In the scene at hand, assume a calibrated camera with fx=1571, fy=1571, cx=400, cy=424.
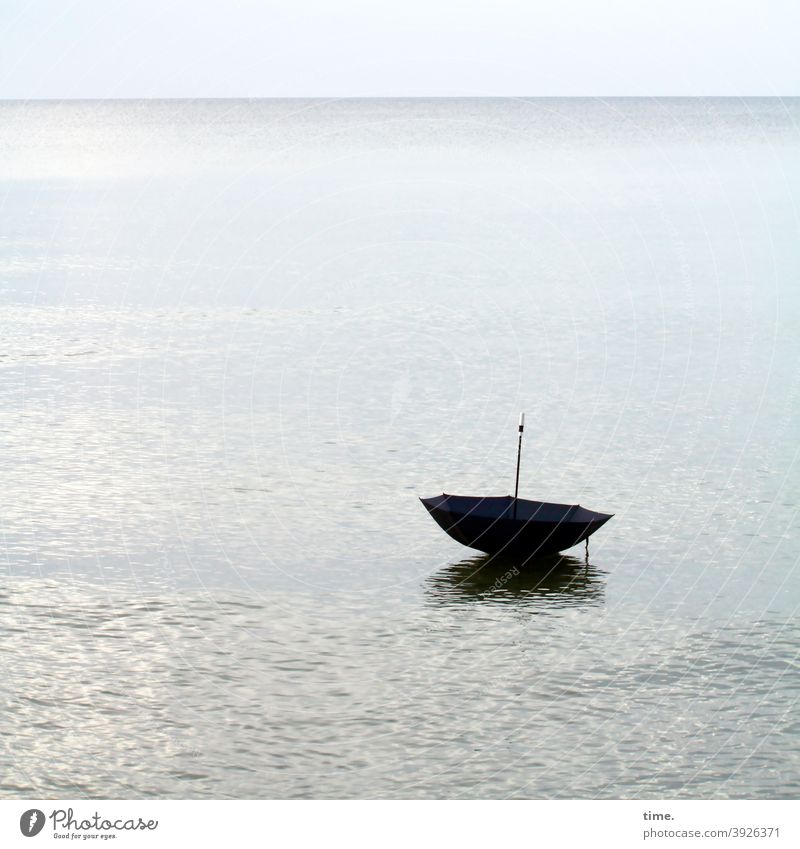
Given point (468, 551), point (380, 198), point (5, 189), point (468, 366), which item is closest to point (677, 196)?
point (380, 198)

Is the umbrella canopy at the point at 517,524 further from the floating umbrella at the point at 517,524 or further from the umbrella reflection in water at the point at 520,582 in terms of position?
the umbrella reflection in water at the point at 520,582

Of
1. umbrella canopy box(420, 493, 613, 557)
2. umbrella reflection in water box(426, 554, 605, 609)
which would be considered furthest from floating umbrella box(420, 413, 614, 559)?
umbrella reflection in water box(426, 554, 605, 609)

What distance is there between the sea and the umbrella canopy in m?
0.54

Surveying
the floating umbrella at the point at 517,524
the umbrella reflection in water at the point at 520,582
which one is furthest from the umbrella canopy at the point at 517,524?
the umbrella reflection in water at the point at 520,582

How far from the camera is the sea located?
91.4ft

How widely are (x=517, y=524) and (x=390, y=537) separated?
150 inches

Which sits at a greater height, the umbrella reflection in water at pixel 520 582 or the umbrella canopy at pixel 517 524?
the umbrella canopy at pixel 517 524

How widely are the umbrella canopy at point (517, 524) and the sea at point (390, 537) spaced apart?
54 cm

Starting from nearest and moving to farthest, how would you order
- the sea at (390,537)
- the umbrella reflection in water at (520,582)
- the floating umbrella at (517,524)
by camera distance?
1. the sea at (390,537)
2. the umbrella reflection in water at (520,582)
3. the floating umbrella at (517,524)

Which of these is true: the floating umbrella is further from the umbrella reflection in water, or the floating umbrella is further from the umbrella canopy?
the umbrella reflection in water

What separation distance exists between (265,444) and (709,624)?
1845cm

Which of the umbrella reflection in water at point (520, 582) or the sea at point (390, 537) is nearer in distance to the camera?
the sea at point (390, 537)

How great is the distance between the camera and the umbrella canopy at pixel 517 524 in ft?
121

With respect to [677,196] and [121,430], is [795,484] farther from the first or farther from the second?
[677,196]
